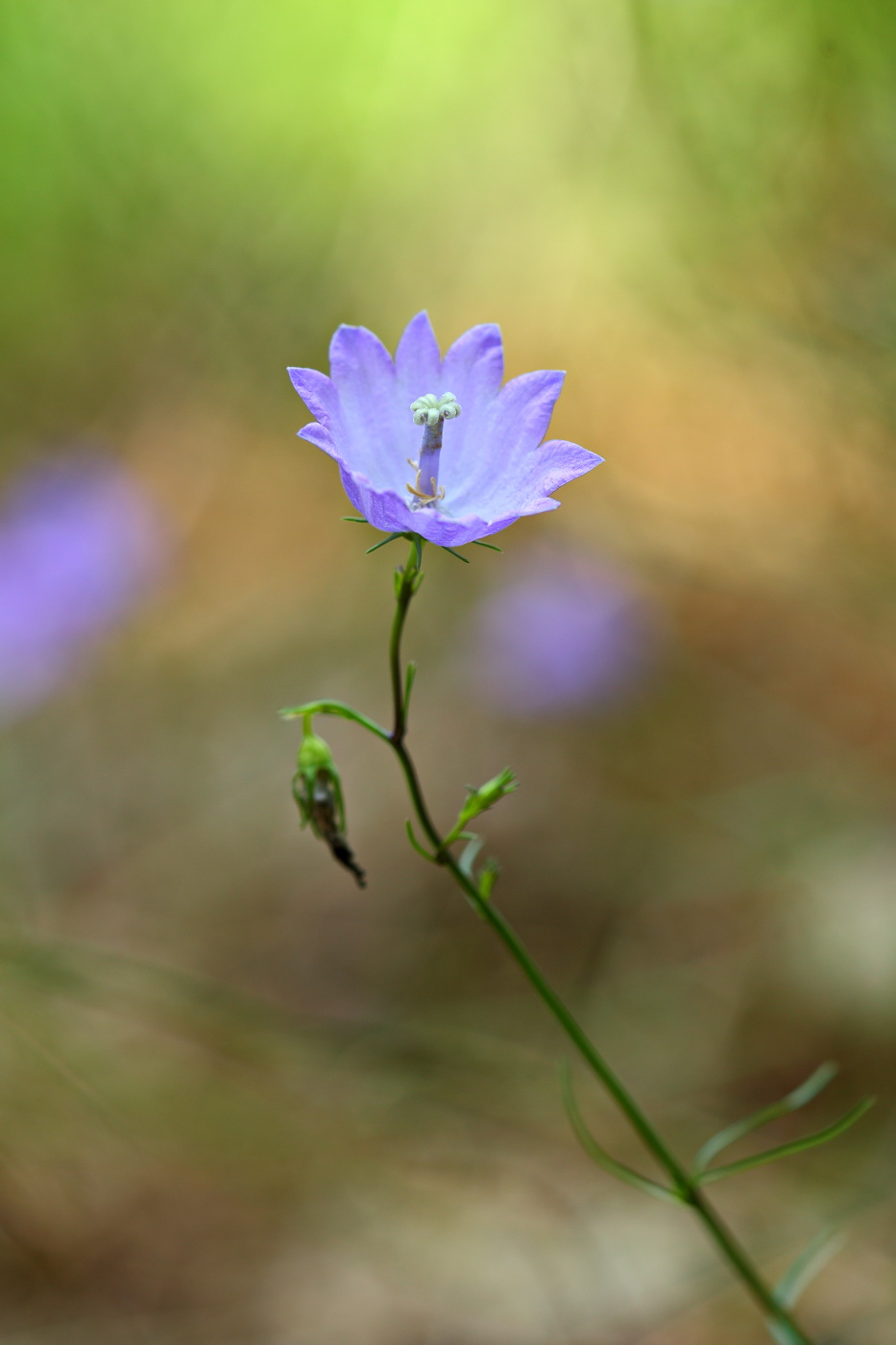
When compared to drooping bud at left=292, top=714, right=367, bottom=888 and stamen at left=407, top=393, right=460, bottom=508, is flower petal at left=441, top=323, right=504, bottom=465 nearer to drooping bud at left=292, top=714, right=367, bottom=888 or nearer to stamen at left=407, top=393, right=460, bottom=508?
stamen at left=407, top=393, right=460, bottom=508

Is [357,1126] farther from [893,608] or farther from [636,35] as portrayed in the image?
[636,35]

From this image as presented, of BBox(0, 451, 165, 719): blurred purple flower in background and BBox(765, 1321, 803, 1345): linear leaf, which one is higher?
BBox(0, 451, 165, 719): blurred purple flower in background

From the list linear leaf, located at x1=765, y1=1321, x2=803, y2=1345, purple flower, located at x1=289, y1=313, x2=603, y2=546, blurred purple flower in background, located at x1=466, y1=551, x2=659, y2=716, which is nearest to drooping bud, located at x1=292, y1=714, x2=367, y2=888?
purple flower, located at x1=289, y1=313, x2=603, y2=546

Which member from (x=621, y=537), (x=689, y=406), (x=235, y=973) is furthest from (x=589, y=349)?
(x=235, y=973)

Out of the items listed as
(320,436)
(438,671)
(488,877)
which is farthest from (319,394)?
(438,671)

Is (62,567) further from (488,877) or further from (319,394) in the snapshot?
(488,877)
